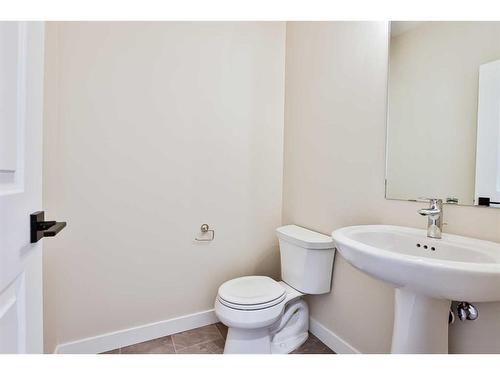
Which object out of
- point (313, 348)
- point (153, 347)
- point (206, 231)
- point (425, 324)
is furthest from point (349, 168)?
point (153, 347)

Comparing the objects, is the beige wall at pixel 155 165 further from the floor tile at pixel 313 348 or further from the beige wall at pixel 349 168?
the floor tile at pixel 313 348

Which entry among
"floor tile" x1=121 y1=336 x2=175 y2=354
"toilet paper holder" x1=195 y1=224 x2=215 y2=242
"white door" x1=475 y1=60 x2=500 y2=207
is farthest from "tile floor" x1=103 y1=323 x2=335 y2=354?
"white door" x1=475 y1=60 x2=500 y2=207

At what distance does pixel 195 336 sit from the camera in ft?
5.58

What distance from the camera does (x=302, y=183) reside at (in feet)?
6.00

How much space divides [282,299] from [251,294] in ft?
0.60

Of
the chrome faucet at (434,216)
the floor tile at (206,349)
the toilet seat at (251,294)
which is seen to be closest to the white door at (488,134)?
the chrome faucet at (434,216)

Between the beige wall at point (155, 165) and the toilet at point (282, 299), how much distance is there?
369 millimetres

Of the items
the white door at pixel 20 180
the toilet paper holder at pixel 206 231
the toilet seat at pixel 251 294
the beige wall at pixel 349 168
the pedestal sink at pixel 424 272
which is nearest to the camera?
the white door at pixel 20 180

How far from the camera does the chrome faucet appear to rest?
38.9 inches

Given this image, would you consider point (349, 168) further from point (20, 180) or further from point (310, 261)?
point (20, 180)

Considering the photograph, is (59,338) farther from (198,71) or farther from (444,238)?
(444,238)

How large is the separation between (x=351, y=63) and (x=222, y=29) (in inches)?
37.1

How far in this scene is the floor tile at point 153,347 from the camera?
154cm

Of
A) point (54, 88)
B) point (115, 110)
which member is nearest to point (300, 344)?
point (115, 110)
